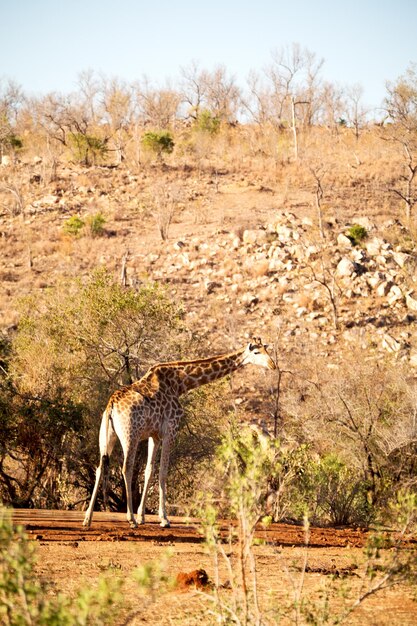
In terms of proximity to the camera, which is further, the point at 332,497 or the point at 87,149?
the point at 87,149

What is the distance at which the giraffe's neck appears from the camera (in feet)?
39.1

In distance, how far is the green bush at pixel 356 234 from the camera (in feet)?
114

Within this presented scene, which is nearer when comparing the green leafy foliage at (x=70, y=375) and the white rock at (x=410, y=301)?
the green leafy foliage at (x=70, y=375)

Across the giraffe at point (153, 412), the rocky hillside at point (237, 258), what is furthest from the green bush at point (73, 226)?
the giraffe at point (153, 412)

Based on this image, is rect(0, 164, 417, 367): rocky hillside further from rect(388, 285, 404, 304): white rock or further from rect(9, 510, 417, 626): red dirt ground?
rect(9, 510, 417, 626): red dirt ground

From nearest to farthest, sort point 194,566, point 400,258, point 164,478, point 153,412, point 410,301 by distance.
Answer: point 194,566 → point 153,412 → point 164,478 → point 410,301 → point 400,258

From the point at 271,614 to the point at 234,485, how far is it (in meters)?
1.06

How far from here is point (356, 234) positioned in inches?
1373

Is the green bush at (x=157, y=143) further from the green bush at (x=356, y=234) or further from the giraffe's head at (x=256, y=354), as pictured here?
the giraffe's head at (x=256, y=354)

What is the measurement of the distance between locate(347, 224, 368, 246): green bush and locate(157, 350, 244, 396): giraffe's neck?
23323 mm

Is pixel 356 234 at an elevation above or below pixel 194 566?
above

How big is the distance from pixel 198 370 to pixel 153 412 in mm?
1291

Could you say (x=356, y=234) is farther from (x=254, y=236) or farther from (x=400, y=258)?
(x=254, y=236)

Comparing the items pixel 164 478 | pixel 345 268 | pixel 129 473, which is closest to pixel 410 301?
pixel 345 268
